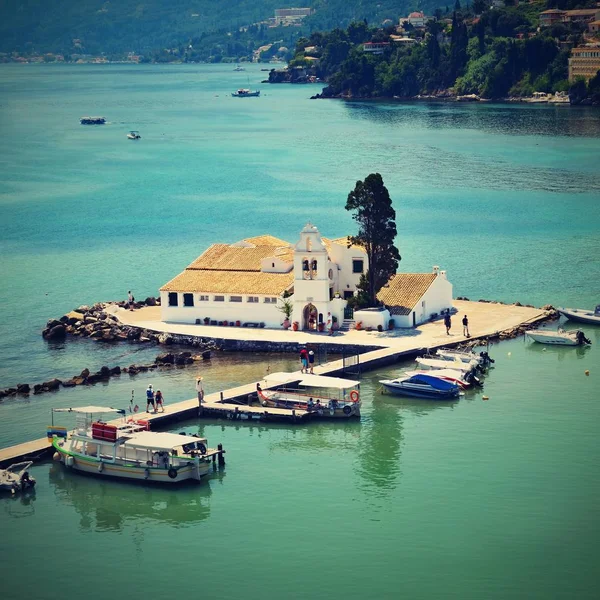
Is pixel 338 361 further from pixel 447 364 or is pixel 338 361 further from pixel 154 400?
pixel 154 400

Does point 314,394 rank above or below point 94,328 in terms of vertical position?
below

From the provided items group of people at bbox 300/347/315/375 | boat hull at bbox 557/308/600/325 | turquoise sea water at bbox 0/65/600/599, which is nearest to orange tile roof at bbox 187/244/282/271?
turquoise sea water at bbox 0/65/600/599

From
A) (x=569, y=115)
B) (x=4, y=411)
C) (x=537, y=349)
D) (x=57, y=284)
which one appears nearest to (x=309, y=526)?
(x=4, y=411)

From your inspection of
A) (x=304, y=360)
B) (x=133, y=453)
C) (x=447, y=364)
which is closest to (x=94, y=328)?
(x=304, y=360)

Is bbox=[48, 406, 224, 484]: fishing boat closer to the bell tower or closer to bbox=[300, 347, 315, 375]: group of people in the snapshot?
bbox=[300, 347, 315, 375]: group of people

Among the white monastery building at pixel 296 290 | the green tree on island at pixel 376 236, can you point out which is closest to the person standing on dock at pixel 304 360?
Result: the white monastery building at pixel 296 290

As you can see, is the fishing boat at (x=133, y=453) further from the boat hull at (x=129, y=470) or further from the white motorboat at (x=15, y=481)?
the white motorboat at (x=15, y=481)

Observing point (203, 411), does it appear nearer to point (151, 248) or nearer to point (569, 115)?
point (151, 248)
